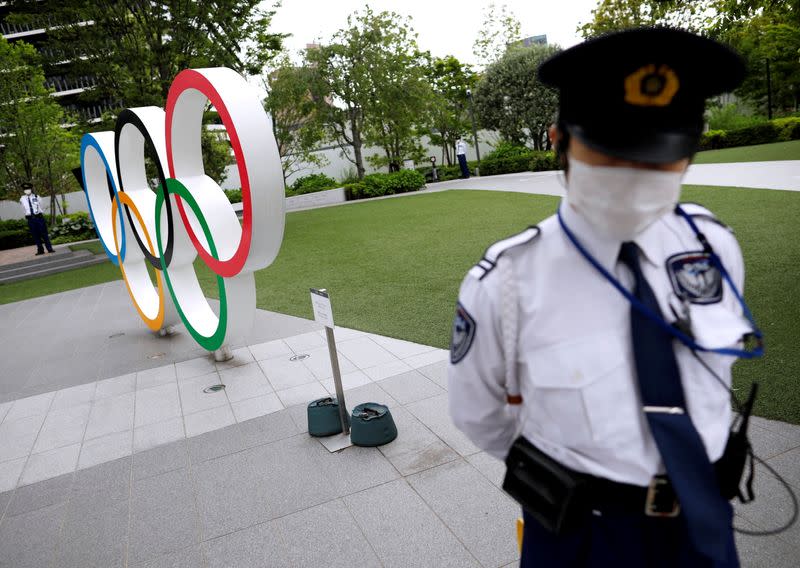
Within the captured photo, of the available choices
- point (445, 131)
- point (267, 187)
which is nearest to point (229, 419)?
point (267, 187)

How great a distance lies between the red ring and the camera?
4.67m

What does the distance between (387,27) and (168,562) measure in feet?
84.1

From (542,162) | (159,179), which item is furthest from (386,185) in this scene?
(159,179)

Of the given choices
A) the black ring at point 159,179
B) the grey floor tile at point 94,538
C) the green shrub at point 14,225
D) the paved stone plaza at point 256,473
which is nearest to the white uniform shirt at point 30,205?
the green shrub at point 14,225

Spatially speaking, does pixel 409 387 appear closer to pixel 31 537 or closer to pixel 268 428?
pixel 268 428

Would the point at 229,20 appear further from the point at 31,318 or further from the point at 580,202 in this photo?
the point at 580,202

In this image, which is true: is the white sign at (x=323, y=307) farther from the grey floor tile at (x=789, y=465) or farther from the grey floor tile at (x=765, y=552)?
the grey floor tile at (x=789, y=465)

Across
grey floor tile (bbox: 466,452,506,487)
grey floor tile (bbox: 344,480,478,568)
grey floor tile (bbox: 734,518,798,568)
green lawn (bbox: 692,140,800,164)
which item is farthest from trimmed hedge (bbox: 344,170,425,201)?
grey floor tile (bbox: 734,518,798,568)

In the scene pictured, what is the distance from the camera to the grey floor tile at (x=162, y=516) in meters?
3.44

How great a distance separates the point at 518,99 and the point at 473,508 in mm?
28159

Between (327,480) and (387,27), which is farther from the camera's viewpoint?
(387,27)

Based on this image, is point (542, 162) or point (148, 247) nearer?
point (148, 247)

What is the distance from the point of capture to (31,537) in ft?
12.2

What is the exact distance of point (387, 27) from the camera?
83.7 ft
